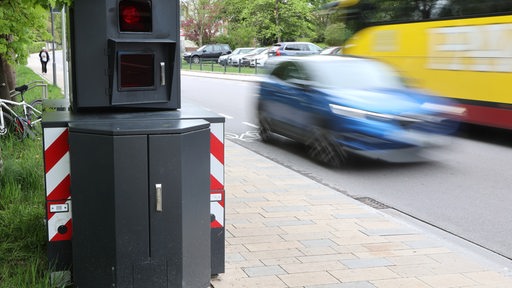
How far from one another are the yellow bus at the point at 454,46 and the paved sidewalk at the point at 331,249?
404 centimetres

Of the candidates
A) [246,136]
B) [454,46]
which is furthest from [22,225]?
[454,46]

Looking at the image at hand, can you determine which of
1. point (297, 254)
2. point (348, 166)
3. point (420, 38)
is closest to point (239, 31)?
point (420, 38)

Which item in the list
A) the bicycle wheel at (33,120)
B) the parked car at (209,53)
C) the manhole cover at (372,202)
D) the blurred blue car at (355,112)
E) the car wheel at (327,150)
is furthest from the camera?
the parked car at (209,53)

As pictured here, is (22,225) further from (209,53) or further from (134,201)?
(209,53)

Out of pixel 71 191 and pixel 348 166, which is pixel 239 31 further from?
pixel 71 191

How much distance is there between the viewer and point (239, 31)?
193 feet

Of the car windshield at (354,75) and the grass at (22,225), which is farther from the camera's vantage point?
the car windshield at (354,75)

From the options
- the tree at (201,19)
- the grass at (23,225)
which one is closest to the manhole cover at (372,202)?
the grass at (23,225)

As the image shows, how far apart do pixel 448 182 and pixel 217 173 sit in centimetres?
478

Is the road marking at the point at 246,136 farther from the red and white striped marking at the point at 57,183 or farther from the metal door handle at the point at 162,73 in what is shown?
the red and white striped marking at the point at 57,183

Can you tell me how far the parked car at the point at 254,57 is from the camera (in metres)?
40.8

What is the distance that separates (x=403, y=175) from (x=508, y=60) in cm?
360

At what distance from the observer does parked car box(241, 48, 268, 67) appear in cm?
4075

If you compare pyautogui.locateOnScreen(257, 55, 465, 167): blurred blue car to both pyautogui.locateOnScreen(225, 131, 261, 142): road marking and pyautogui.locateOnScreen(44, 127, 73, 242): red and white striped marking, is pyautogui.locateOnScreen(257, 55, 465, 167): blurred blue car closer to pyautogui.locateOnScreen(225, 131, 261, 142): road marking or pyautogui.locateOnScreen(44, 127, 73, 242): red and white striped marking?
pyautogui.locateOnScreen(225, 131, 261, 142): road marking
